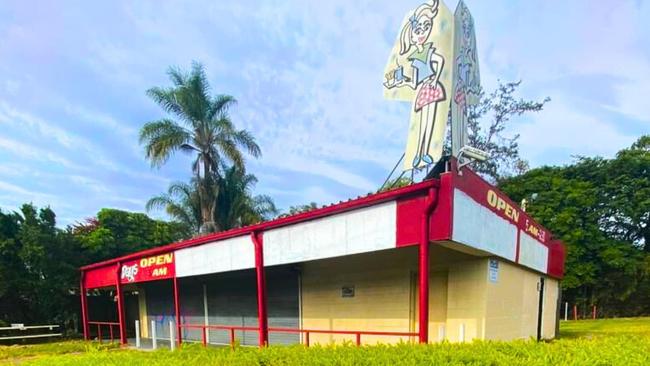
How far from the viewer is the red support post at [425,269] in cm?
688

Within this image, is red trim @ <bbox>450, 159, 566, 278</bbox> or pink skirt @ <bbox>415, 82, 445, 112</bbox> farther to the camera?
pink skirt @ <bbox>415, 82, 445, 112</bbox>

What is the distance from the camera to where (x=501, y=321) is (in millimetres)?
9180

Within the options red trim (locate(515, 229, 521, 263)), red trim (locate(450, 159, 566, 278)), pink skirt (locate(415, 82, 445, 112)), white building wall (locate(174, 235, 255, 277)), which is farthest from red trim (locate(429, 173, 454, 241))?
white building wall (locate(174, 235, 255, 277))

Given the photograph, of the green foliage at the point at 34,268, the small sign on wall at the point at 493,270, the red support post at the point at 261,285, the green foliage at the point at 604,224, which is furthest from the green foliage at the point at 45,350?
the green foliage at the point at 604,224

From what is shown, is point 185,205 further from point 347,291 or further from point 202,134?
point 347,291

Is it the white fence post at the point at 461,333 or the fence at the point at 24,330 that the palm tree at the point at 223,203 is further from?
the white fence post at the point at 461,333

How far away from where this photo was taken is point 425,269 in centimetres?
688

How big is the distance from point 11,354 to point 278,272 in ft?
29.4

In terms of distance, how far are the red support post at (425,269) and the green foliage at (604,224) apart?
24.1m

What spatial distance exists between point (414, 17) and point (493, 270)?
5.50 meters

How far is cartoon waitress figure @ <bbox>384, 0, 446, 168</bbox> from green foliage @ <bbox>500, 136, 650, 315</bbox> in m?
22.5

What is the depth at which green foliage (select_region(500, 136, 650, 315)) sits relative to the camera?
27125 millimetres

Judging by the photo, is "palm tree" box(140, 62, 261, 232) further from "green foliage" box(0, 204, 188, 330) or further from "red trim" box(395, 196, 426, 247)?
"red trim" box(395, 196, 426, 247)

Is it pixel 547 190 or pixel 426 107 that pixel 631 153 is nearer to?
pixel 547 190
